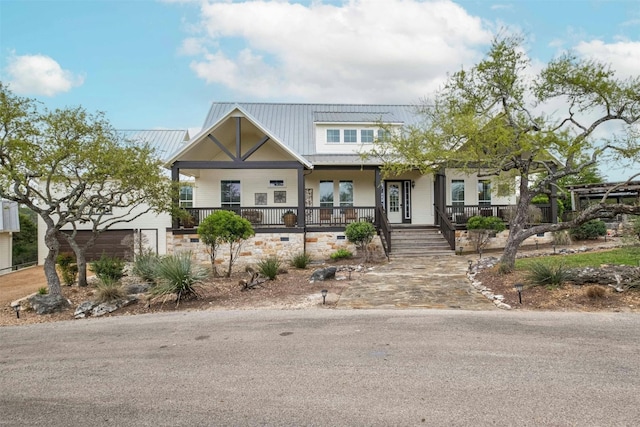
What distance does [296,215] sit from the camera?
16844 millimetres

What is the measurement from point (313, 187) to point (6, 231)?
15.1 m

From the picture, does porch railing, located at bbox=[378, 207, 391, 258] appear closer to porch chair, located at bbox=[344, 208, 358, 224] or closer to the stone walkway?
porch chair, located at bbox=[344, 208, 358, 224]

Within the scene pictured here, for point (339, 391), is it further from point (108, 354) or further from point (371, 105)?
point (371, 105)

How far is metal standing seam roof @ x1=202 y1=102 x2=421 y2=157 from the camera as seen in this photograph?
65.8ft

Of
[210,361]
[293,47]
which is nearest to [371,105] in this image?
[293,47]

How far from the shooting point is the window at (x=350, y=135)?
64.6 ft

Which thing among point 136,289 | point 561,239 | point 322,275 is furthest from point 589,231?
point 136,289

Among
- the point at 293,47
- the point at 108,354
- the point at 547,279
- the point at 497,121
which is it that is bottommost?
the point at 108,354

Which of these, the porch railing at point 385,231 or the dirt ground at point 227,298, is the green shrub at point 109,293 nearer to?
the dirt ground at point 227,298

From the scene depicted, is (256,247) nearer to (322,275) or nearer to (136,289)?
(322,275)

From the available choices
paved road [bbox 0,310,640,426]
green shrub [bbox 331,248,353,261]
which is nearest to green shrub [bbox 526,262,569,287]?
paved road [bbox 0,310,640,426]

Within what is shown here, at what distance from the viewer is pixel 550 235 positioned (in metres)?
17.5

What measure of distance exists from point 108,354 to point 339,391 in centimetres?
368

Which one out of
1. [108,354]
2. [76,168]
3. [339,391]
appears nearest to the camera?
[339,391]
